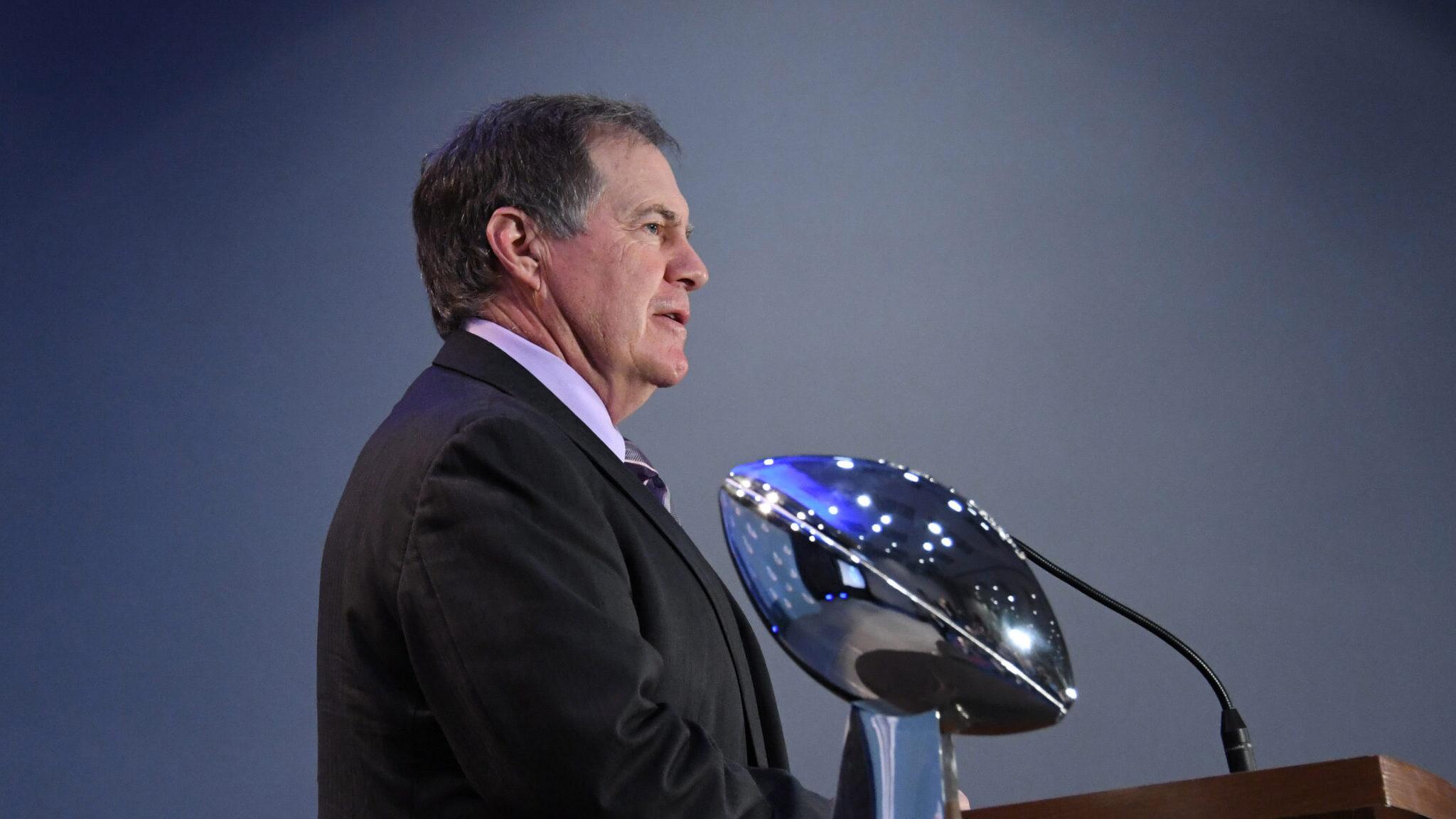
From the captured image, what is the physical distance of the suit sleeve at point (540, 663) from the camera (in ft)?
2.56

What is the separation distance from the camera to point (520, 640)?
80 centimetres

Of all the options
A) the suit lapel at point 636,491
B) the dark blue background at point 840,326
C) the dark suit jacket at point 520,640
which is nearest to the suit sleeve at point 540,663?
the dark suit jacket at point 520,640

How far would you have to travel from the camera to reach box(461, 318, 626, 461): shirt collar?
3.89 ft

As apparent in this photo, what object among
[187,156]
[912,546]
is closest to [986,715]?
[912,546]

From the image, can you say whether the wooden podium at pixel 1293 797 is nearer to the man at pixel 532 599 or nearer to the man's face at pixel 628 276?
the man at pixel 532 599

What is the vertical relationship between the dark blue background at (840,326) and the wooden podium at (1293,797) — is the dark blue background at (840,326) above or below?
above

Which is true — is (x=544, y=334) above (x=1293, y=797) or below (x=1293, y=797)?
above

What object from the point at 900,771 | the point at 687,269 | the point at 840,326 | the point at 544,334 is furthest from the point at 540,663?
the point at 840,326

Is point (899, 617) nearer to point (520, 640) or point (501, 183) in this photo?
point (520, 640)

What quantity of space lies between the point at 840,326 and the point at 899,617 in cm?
193

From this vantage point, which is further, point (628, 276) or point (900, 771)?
point (628, 276)

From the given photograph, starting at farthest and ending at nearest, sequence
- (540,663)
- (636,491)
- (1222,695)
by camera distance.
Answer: (1222,695)
(636,491)
(540,663)

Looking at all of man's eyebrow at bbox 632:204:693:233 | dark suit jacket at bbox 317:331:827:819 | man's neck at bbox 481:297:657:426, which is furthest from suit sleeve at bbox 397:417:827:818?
man's eyebrow at bbox 632:204:693:233

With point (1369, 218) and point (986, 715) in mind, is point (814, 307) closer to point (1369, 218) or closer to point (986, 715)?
point (1369, 218)
